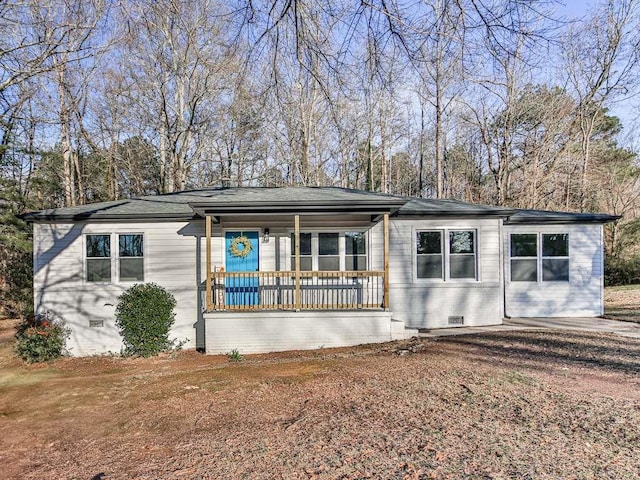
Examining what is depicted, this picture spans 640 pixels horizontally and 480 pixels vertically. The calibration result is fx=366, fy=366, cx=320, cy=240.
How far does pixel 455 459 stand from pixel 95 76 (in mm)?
18288

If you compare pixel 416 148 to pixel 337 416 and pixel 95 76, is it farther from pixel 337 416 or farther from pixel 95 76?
pixel 337 416

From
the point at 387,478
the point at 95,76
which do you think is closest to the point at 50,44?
the point at 387,478

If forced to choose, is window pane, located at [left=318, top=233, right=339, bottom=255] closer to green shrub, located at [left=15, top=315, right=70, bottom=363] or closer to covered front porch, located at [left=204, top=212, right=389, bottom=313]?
covered front porch, located at [left=204, top=212, right=389, bottom=313]

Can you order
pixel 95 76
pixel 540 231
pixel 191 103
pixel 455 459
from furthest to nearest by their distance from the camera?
pixel 191 103 → pixel 95 76 → pixel 540 231 → pixel 455 459

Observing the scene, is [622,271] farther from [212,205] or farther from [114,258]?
[114,258]

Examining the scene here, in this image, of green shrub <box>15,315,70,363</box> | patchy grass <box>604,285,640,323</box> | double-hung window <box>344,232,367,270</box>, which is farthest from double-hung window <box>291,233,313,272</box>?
patchy grass <box>604,285,640,323</box>

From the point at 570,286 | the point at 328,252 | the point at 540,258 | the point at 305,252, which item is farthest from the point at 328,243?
the point at 570,286

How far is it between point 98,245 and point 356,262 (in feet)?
20.6

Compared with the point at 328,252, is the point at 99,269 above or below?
below

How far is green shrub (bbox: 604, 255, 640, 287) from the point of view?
16.8m

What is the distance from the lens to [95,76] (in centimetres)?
1529

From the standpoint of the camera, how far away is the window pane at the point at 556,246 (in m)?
9.82

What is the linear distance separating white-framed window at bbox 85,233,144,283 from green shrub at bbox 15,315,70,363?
130 centimetres

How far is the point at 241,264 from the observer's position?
9.04 metres
